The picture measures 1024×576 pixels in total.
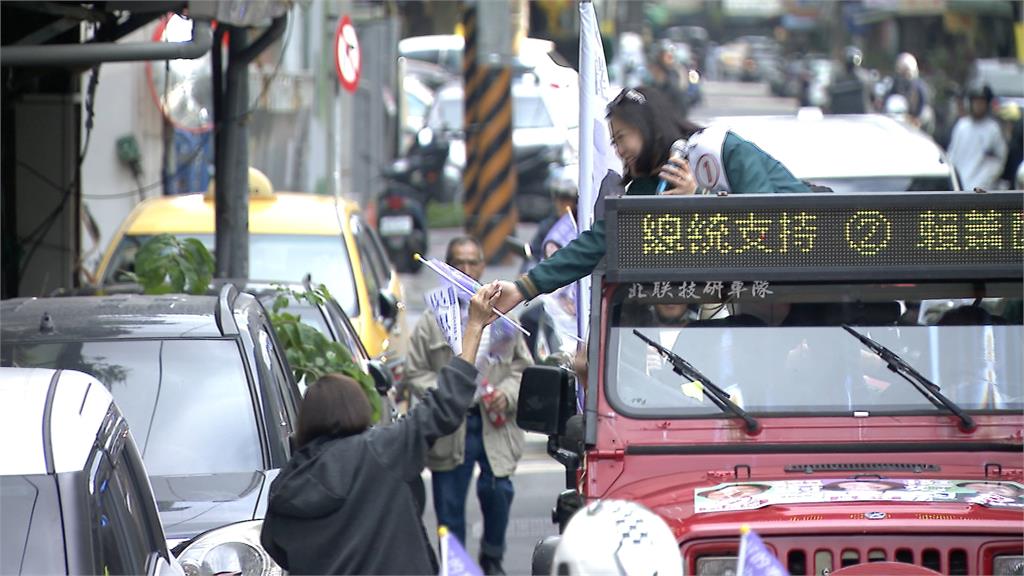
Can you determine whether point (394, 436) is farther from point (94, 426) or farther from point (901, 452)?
point (901, 452)

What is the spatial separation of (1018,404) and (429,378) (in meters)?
4.06

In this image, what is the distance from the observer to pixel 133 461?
4.59m

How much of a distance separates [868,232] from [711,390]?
0.70 meters

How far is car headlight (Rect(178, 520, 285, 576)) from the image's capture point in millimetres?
5469

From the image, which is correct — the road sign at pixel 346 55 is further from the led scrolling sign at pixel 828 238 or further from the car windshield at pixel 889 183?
the led scrolling sign at pixel 828 238

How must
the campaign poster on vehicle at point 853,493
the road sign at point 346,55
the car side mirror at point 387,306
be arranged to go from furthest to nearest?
the road sign at point 346,55, the car side mirror at point 387,306, the campaign poster on vehicle at point 853,493

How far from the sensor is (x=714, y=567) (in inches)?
181

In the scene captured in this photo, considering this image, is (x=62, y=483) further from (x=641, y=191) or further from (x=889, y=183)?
(x=889, y=183)

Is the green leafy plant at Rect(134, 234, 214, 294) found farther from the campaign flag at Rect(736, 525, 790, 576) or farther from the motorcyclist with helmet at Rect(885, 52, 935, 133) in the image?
the motorcyclist with helmet at Rect(885, 52, 935, 133)

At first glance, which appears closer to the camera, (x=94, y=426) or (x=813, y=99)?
(x=94, y=426)

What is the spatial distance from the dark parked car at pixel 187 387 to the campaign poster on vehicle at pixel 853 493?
189cm

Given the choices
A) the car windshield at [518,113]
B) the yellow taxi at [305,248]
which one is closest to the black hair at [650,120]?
the yellow taxi at [305,248]

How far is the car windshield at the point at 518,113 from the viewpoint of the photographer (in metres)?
25.5

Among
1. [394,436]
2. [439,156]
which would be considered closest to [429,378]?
[394,436]
